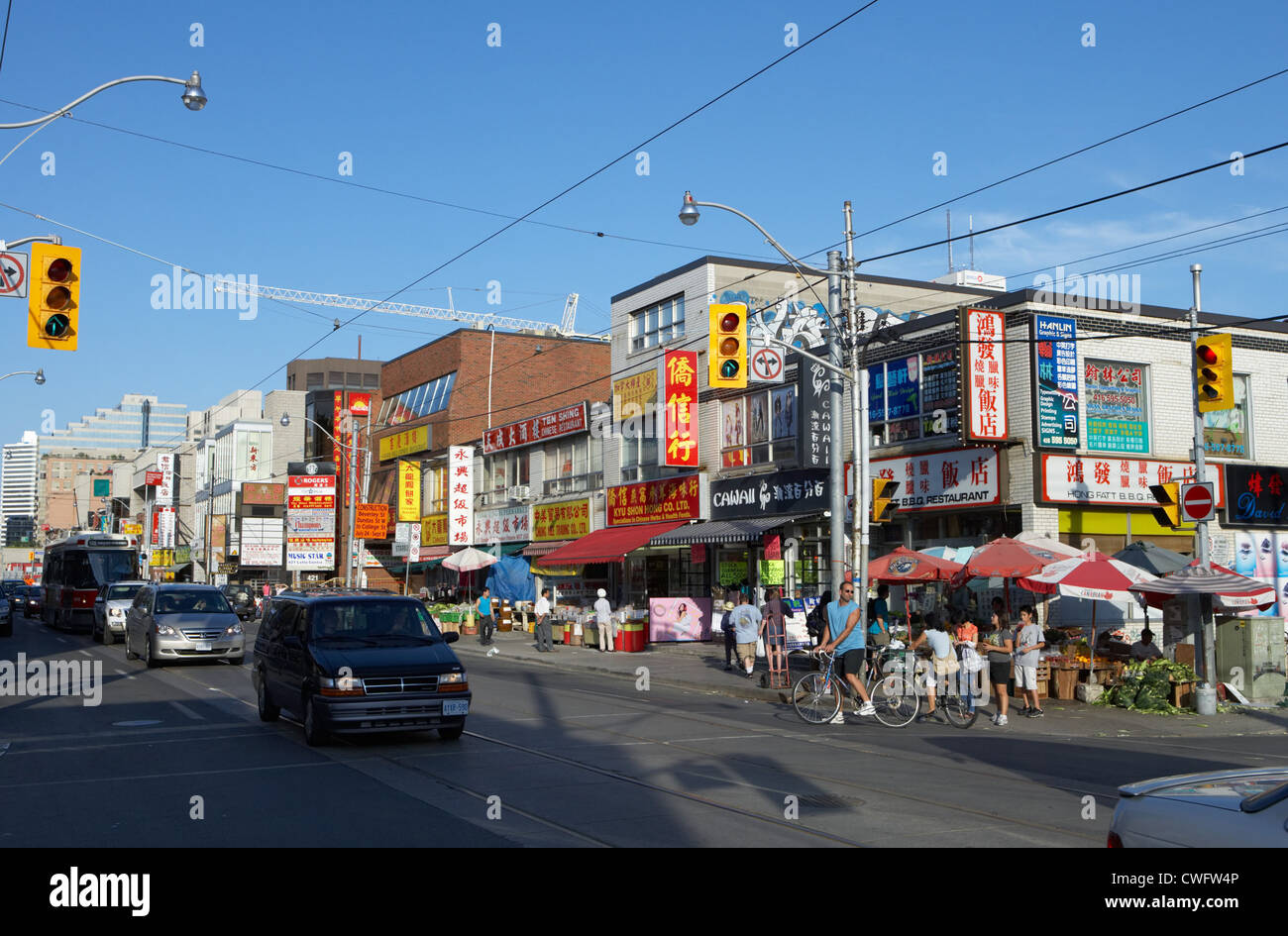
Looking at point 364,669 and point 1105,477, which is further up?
point 1105,477

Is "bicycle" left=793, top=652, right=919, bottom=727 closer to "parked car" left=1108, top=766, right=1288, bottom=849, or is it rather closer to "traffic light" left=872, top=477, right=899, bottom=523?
"traffic light" left=872, top=477, right=899, bottom=523

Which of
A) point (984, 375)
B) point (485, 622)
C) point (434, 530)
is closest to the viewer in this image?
point (984, 375)

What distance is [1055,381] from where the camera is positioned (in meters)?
22.8

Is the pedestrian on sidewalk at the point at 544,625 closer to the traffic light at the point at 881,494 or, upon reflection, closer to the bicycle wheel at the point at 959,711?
the traffic light at the point at 881,494

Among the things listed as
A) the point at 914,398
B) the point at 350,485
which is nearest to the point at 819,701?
the point at 914,398

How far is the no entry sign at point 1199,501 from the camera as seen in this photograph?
1752cm

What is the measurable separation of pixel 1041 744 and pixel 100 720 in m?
12.4

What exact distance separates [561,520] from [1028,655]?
2517cm

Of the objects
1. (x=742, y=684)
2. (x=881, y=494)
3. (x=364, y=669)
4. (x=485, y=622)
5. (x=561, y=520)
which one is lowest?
(x=742, y=684)
